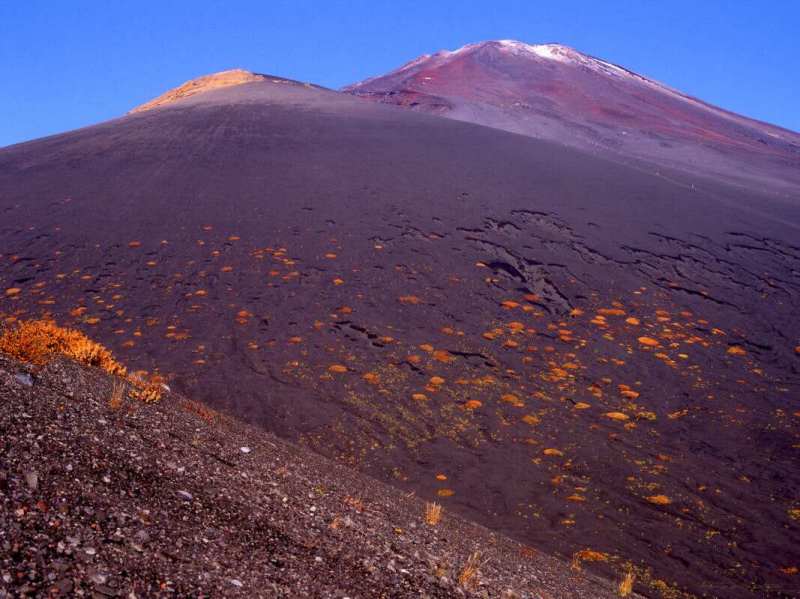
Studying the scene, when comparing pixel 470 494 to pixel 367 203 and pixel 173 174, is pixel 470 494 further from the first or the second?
pixel 173 174

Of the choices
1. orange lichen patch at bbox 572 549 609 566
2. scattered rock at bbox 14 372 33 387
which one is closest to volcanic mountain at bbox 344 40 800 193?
orange lichen patch at bbox 572 549 609 566

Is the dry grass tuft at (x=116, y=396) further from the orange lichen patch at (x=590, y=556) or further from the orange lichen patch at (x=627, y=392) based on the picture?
the orange lichen patch at (x=627, y=392)

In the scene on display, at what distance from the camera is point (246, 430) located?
6.81 m

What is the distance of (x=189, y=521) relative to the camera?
393 cm

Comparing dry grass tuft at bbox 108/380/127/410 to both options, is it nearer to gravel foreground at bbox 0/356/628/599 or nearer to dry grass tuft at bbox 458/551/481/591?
gravel foreground at bbox 0/356/628/599

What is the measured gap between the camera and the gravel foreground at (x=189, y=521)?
3.28 meters

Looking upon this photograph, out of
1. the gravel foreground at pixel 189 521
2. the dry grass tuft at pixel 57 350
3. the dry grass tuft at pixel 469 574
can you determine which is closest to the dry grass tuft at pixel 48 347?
the dry grass tuft at pixel 57 350

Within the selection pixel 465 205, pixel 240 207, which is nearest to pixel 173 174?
pixel 240 207

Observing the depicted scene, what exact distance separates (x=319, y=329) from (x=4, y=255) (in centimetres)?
861

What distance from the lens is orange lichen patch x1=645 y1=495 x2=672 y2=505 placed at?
8.08 metres


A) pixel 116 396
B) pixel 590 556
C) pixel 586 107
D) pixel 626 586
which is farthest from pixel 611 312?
pixel 586 107

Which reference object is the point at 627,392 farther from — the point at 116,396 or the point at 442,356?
the point at 116,396

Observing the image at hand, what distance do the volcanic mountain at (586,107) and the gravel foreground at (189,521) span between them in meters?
30.0

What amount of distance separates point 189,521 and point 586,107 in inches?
1888
